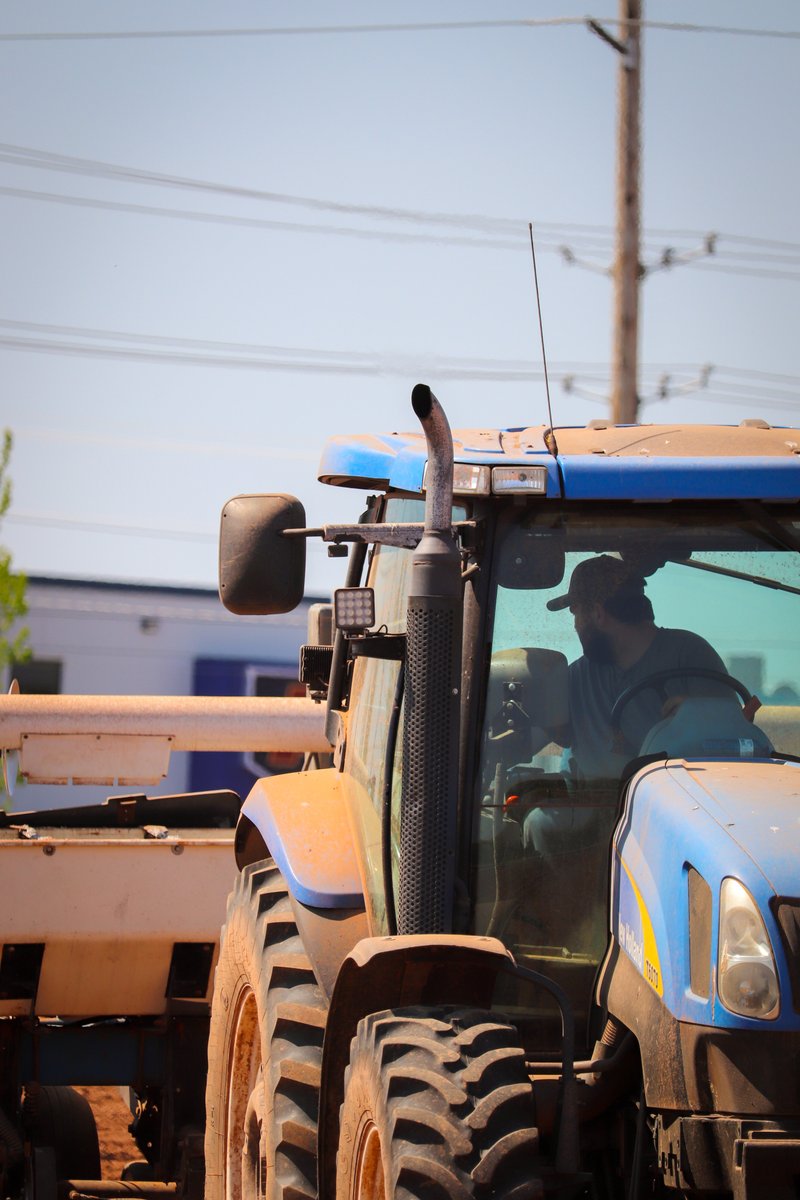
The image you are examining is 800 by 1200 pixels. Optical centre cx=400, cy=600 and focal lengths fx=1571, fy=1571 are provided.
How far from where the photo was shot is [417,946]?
322 cm

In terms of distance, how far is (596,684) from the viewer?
3.65 m

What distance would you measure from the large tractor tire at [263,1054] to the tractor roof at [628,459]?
4.09 ft

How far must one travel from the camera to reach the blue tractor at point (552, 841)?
2965 mm

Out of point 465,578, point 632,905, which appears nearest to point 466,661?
point 465,578

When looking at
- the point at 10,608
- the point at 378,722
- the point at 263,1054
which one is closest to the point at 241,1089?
the point at 263,1054

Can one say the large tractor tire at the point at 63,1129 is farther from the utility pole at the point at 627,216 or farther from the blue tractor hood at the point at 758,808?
the utility pole at the point at 627,216

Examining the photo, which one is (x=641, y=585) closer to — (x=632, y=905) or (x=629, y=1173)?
(x=632, y=905)

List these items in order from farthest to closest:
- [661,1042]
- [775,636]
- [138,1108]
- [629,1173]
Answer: [138,1108]
[775,636]
[629,1173]
[661,1042]

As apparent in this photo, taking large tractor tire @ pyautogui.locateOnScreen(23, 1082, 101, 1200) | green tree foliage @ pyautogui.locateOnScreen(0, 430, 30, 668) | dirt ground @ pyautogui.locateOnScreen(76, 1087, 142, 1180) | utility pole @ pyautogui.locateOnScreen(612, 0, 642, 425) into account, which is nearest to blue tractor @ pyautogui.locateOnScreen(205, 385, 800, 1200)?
large tractor tire @ pyautogui.locateOnScreen(23, 1082, 101, 1200)

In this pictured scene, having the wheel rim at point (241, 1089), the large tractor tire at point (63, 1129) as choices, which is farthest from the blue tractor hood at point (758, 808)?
the large tractor tire at point (63, 1129)

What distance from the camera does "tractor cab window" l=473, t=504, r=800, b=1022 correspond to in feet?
11.7

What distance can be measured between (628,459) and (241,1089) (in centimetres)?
223

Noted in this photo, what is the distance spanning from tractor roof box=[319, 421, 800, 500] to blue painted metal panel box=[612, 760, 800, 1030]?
65 cm

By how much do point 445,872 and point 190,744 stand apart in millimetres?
3616
